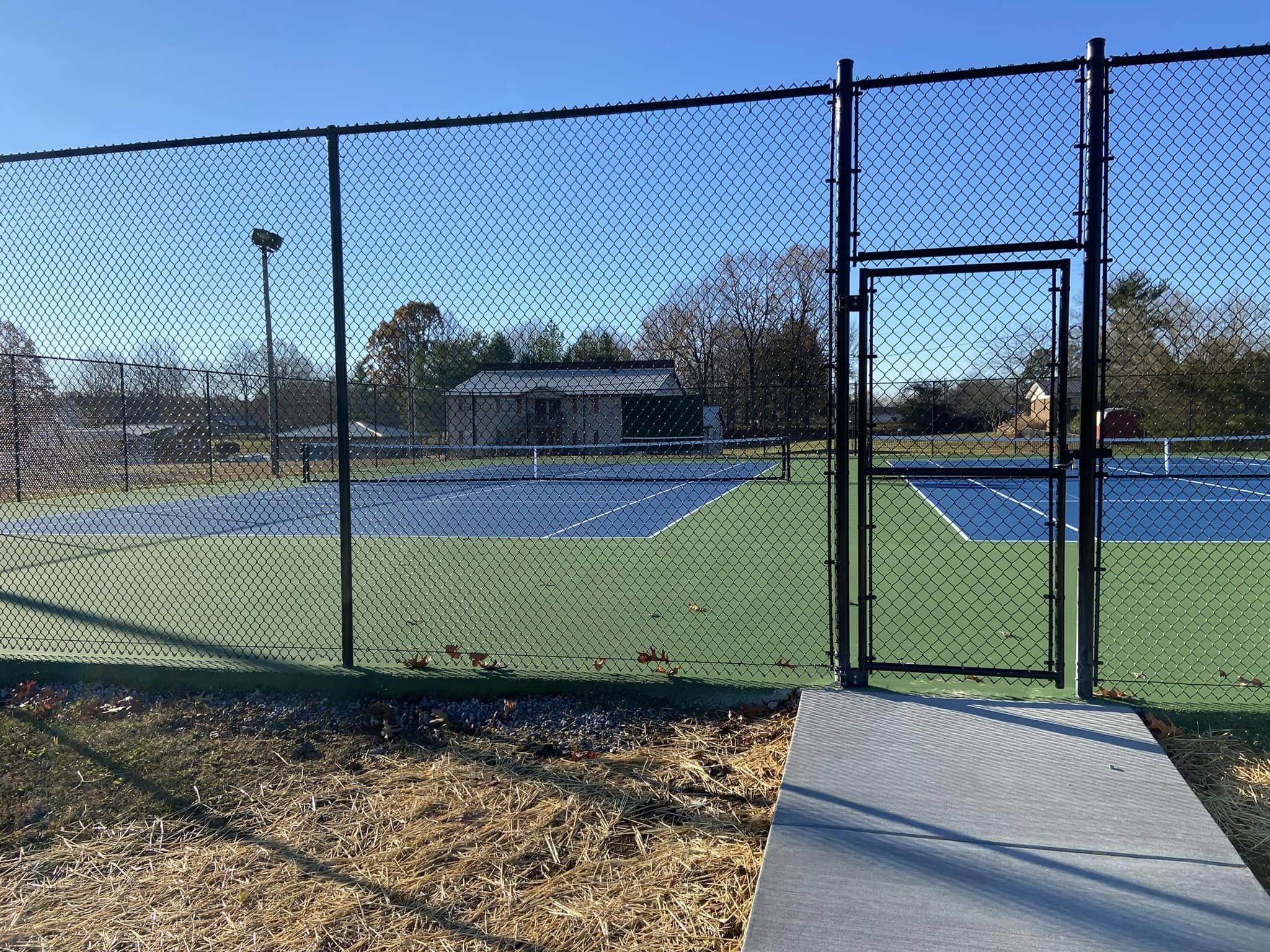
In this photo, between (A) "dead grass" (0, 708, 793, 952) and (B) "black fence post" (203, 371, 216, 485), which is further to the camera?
(B) "black fence post" (203, 371, 216, 485)

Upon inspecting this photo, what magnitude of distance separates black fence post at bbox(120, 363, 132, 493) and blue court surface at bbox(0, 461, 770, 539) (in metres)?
2.05

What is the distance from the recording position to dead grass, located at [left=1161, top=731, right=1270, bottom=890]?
310cm

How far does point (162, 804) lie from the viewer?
3.62 meters

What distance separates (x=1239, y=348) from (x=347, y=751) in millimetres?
5903

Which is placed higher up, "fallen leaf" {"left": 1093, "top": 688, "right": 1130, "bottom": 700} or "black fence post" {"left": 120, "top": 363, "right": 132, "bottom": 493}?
"black fence post" {"left": 120, "top": 363, "right": 132, "bottom": 493}

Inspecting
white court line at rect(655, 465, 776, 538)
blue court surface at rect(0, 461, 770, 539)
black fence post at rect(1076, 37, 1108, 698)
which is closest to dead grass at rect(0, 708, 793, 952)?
black fence post at rect(1076, 37, 1108, 698)

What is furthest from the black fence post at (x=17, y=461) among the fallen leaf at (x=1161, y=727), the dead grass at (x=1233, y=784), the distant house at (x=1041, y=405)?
the dead grass at (x=1233, y=784)

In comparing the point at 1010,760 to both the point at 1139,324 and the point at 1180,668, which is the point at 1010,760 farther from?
the point at 1139,324

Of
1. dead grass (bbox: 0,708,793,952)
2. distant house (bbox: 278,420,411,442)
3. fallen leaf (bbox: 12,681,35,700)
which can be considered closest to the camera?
dead grass (bbox: 0,708,793,952)

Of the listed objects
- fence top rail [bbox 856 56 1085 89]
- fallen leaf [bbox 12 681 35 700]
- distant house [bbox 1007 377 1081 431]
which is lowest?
fallen leaf [bbox 12 681 35 700]

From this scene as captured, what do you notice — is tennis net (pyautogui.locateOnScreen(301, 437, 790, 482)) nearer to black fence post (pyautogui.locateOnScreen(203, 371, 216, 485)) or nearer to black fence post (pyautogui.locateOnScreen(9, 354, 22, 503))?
black fence post (pyautogui.locateOnScreen(203, 371, 216, 485))

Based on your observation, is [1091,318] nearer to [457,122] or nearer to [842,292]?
[842,292]

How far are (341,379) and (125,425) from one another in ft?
51.3

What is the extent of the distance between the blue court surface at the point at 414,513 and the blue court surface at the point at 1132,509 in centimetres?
426
